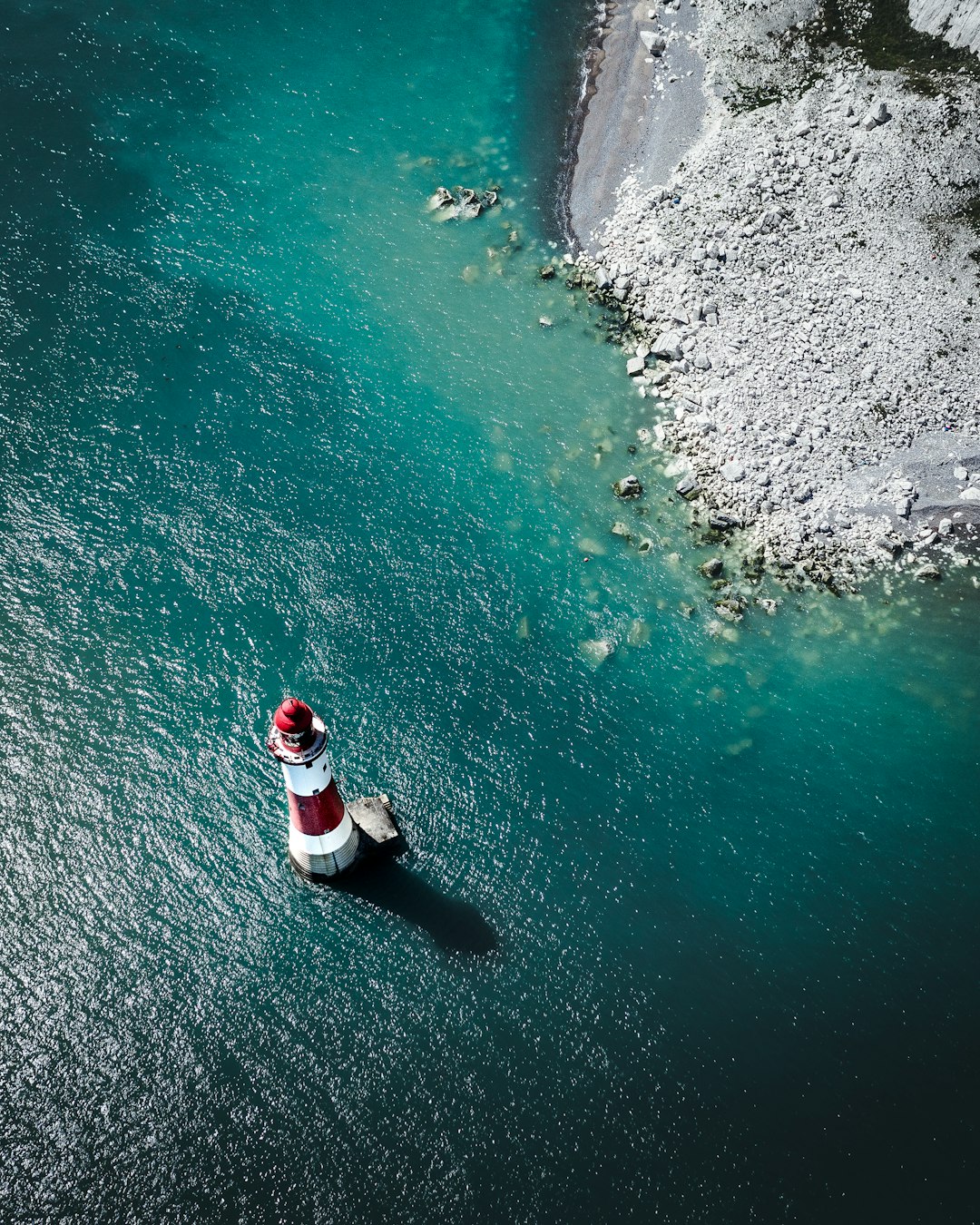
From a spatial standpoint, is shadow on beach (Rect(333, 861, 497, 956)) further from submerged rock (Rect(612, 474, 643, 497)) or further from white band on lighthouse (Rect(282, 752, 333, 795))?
submerged rock (Rect(612, 474, 643, 497))

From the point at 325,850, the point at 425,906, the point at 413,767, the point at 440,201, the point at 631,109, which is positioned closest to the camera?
the point at 325,850

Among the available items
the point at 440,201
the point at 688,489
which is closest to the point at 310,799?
the point at 688,489

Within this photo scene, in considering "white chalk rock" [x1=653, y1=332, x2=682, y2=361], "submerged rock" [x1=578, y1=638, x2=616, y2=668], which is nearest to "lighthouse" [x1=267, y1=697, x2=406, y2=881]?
"submerged rock" [x1=578, y1=638, x2=616, y2=668]

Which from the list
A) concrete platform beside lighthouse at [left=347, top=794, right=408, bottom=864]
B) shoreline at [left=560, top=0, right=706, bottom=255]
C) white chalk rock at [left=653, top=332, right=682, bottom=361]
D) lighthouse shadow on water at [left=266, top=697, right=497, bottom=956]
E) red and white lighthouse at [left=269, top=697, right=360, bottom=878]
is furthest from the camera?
shoreline at [left=560, top=0, right=706, bottom=255]

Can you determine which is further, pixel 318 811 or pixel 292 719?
pixel 318 811

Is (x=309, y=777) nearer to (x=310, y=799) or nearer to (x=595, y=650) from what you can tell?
(x=310, y=799)

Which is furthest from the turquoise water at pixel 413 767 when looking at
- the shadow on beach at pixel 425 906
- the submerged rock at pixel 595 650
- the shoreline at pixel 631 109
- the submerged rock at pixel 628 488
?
the shoreline at pixel 631 109

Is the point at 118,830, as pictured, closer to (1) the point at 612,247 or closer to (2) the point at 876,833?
(2) the point at 876,833
